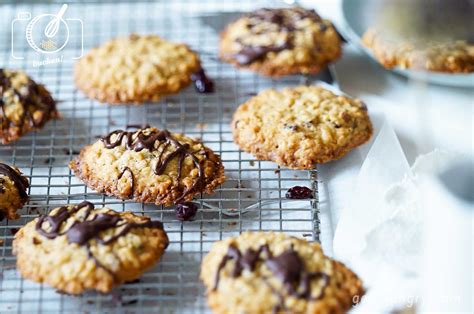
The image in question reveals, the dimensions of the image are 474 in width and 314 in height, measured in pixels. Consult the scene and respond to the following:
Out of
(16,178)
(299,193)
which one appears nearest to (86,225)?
(16,178)

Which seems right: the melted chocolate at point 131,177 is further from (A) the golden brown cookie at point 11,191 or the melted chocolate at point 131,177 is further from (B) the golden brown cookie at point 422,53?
(B) the golden brown cookie at point 422,53

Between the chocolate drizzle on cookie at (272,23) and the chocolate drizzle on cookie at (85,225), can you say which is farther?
the chocolate drizzle on cookie at (272,23)

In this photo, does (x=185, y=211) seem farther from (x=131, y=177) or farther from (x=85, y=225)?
(x=85, y=225)

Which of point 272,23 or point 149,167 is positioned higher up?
point 272,23

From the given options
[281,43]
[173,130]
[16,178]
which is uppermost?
[281,43]

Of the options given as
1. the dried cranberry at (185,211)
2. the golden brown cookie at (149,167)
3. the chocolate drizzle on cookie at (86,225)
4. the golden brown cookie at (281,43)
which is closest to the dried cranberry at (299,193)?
the golden brown cookie at (149,167)

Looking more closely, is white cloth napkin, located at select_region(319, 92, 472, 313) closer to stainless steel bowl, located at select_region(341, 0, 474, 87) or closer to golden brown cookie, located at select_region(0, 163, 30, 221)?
stainless steel bowl, located at select_region(341, 0, 474, 87)
